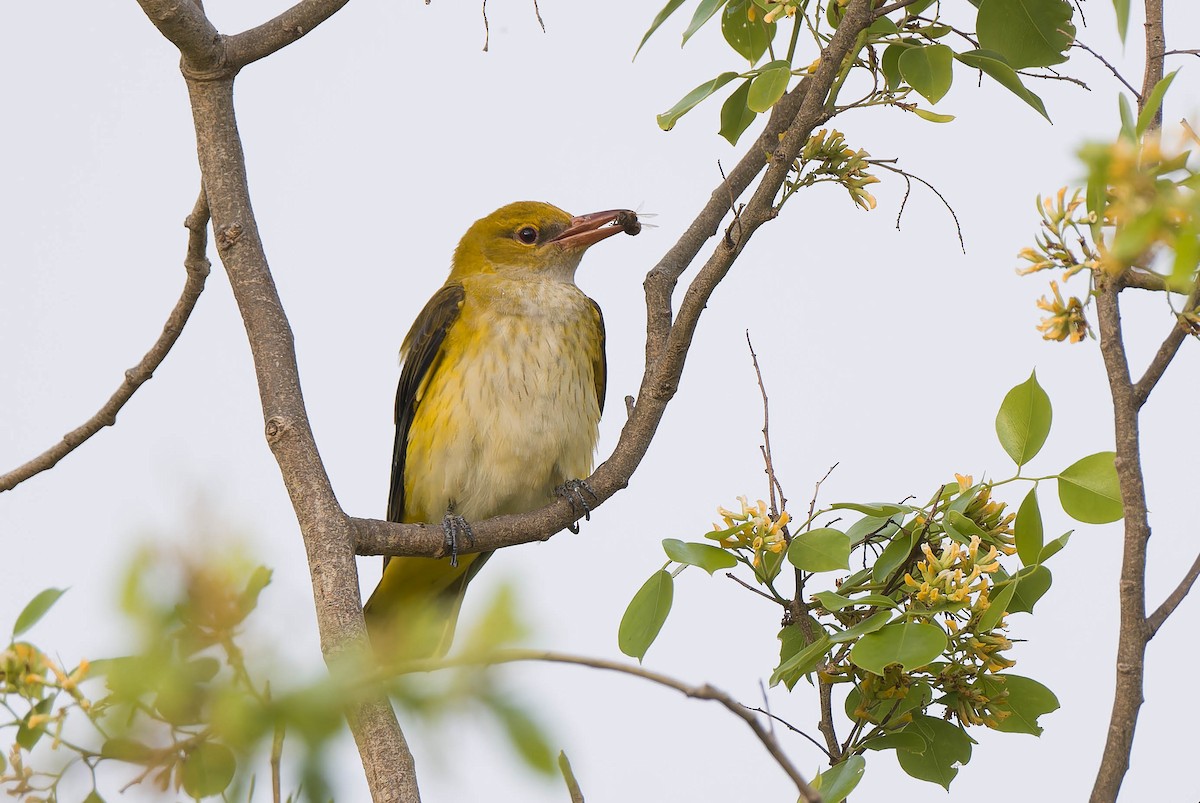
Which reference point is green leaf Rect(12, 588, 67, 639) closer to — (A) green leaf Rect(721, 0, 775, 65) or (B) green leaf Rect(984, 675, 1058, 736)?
(B) green leaf Rect(984, 675, 1058, 736)

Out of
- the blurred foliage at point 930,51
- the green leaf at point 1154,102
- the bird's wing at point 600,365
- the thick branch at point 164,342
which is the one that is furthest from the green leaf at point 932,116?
the bird's wing at point 600,365

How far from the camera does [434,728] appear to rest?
1.98ft

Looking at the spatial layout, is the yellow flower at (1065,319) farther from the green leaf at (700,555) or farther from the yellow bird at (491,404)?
the yellow bird at (491,404)

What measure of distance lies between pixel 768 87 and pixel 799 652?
35.9 inches

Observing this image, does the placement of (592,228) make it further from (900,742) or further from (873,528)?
(900,742)

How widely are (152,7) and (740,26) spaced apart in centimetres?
105

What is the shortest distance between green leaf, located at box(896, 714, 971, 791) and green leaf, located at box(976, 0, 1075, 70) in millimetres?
1096

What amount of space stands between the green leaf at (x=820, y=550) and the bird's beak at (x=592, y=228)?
190 centimetres

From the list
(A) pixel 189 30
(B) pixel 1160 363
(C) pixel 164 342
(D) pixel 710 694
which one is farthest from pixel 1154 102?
(C) pixel 164 342

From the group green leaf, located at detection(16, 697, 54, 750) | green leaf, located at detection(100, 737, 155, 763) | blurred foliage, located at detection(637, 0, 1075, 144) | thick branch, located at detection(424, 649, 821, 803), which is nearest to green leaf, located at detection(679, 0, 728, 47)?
blurred foliage, located at detection(637, 0, 1075, 144)

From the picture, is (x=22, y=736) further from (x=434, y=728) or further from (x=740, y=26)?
(x=740, y=26)

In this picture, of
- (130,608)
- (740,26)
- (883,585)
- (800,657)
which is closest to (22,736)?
(130,608)

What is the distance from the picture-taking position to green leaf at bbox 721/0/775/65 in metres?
2.27

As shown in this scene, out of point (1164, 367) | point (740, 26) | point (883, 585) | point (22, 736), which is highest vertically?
point (740, 26)
